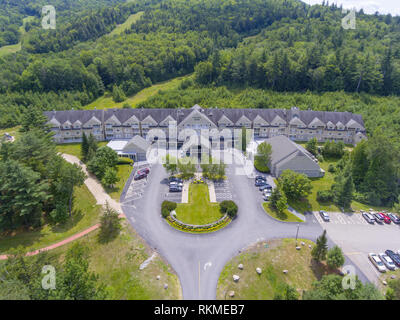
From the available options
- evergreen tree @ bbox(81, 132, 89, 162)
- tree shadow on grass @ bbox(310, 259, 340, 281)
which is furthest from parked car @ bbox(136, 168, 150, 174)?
tree shadow on grass @ bbox(310, 259, 340, 281)

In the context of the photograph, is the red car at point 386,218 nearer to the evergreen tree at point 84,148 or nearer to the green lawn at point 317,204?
the green lawn at point 317,204

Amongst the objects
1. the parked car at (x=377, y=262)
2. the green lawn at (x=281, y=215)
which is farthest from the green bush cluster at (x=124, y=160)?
the parked car at (x=377, y=262)

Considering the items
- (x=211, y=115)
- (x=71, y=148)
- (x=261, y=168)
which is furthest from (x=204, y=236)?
(x=71, y=148)

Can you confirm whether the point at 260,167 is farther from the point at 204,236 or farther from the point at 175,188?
the point at 204,236

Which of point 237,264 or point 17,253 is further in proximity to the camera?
point 237,264

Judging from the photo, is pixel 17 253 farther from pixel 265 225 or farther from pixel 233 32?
pixel 233 32
